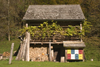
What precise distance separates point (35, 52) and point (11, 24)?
15496 millimetres

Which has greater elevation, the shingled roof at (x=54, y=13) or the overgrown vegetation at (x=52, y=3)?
the shingled roof at (x=54, y=13)

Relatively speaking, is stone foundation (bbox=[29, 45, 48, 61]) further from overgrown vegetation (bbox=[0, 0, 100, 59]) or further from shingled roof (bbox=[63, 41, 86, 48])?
overgrown vegetation (bbox=[0, 0, 100, 59])

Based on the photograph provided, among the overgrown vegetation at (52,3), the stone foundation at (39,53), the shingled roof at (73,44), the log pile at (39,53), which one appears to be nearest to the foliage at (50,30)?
the shingled roof at (73,44)

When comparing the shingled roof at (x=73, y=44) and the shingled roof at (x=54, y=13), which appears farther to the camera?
the shingled roof at (x=54, y=13)

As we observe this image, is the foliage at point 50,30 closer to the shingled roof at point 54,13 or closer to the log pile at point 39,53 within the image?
the shingled roof at point 54,13

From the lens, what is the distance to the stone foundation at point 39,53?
55.9 feet

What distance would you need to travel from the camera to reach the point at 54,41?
16547 millimetres

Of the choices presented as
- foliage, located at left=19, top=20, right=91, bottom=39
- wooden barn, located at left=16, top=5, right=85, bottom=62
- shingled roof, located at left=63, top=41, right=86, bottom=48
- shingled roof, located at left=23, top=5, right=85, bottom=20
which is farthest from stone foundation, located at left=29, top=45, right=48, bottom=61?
shingled roof, located at left=23, top=5, right=85, bottom=20

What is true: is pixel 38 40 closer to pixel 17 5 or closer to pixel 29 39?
pixel 29 39

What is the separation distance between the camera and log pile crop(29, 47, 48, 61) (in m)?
17.0

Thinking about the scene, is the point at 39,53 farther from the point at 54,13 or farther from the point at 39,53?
the point at 54,13

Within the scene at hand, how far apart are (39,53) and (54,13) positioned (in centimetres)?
488

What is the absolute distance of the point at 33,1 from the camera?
34.0 m

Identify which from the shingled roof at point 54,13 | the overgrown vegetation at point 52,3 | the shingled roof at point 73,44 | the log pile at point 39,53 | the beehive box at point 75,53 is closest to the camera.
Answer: the shingled roof at point 73,44
